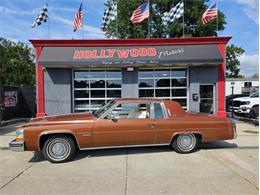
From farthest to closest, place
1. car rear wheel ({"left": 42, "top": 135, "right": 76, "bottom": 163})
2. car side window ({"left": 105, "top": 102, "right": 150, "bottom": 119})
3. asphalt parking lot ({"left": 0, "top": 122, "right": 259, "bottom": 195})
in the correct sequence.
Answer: car side window ({"left": 105, "top": 102, "right": 150, "bottom": 119}) → car rear wheel ({"left": 42, "top": 135, "right": 76, "bottom": 163}) → asphalt parking lot ({"left": 0, "top": 122, "right": 259, "bottom": 195})

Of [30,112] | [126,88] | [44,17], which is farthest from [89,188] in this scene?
[44,17]

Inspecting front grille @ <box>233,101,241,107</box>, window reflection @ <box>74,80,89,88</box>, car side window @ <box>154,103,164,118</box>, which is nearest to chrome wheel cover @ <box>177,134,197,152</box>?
car side window @ <box>154,103,164,118</box>

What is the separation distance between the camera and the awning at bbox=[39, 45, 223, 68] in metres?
13.6

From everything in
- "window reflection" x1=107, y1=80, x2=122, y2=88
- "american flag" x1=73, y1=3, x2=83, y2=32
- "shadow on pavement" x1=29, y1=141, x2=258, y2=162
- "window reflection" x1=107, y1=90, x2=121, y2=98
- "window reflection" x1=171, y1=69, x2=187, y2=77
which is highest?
"american flag" x1=73, y1=3, x2=83, y2=32

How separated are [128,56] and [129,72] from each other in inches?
41.7

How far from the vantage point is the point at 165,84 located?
A: 15094 millimetres

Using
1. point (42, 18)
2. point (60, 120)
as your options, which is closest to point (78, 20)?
point (42, 18)

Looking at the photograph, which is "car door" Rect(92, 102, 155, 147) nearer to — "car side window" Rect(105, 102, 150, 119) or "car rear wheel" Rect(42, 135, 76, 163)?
"car side window" Rect(105, 102, 150, 119)

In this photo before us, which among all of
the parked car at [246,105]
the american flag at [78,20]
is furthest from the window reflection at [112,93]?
the parked car at [246,105]

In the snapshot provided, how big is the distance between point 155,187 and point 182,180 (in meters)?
0.67

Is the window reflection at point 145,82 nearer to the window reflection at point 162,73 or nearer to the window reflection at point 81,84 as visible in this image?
the window reflection at point 162,73

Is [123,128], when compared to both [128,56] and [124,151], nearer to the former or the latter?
[124,151]

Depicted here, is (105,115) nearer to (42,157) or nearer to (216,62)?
(42,157)

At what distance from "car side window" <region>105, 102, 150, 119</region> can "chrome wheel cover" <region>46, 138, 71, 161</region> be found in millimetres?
1398
